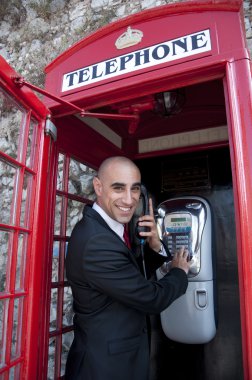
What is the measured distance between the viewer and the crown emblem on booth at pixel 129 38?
1.49m

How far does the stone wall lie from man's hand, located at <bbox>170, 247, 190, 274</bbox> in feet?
8.88

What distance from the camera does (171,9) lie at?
142 centimetres

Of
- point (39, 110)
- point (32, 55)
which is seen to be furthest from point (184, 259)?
point (32, 55)

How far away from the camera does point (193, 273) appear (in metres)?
1.95

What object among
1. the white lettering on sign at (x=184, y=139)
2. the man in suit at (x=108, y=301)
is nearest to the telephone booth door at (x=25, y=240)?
the man in suit at (x=108, y=301)

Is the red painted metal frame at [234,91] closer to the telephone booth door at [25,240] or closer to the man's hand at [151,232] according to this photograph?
the telephone booth door at [25,240]

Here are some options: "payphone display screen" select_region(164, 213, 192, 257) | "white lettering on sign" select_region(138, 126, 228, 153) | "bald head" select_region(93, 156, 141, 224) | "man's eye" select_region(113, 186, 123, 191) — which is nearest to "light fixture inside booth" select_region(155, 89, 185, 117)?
"white lettering on sign" select_region(138, 126, 228, 153)

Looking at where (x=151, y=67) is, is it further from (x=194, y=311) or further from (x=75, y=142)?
(x=194, y=311)

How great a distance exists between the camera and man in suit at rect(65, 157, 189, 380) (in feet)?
4.41

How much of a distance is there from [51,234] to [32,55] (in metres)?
2.95

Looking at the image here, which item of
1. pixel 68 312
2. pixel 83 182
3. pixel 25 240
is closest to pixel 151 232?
pixel 25 240

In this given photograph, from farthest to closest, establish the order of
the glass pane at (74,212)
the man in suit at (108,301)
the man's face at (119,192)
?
the glass pane at (74,212), the man's face at (119,192), the man in suit at (108,301)

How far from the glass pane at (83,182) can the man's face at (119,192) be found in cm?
110

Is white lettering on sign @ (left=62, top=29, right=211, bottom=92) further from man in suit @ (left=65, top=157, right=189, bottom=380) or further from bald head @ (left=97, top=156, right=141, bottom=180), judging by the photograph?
man in suit @ (left=65, top=157, right=189, bottom=380)
